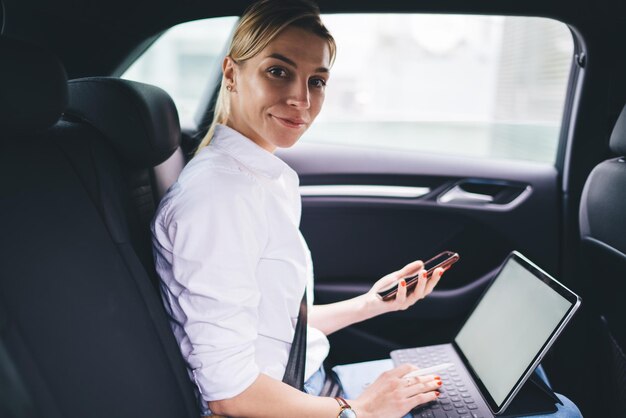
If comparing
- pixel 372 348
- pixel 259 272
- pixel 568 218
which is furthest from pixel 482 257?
pixel 259 272

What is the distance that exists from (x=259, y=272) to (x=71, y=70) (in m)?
0.85

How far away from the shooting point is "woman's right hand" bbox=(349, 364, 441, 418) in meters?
1.08

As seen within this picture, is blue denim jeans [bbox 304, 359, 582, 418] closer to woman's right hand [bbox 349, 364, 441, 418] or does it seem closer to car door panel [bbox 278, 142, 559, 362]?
woman's right hand [bbox 349, 364, 441, 418]

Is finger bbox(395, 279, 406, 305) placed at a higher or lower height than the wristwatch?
higher

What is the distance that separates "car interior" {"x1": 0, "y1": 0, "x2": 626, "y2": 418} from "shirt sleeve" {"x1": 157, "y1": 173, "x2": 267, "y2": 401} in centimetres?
9

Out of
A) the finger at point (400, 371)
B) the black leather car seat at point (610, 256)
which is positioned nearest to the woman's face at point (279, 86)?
the finger at point (400, 371)

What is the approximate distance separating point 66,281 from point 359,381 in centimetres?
81

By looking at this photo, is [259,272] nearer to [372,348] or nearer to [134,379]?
[134,379]

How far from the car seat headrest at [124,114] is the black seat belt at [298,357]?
479 mm

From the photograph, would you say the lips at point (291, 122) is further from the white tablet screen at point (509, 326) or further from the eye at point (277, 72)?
the white tablet screen at point (509, 326)

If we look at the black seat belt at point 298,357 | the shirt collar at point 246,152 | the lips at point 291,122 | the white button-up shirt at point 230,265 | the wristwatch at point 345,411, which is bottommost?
the wristwatch at point 345,411

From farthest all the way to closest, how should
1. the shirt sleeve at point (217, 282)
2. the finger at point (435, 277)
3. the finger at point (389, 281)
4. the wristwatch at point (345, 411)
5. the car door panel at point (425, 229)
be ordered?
the car door panel at point (425, 229), the finger at point (389, 281), the finger at point (435, 277), the wristwatch at point (345, 411), the shirt sleeve at point (217, 282)

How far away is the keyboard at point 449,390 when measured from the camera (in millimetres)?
1180

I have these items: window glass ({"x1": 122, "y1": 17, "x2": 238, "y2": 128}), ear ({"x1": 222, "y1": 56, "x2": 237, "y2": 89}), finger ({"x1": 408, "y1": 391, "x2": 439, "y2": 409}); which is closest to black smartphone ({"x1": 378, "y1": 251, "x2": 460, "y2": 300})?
finger ({"x1": 408, "y1": 391, "x2": 439, "y2": 409})
